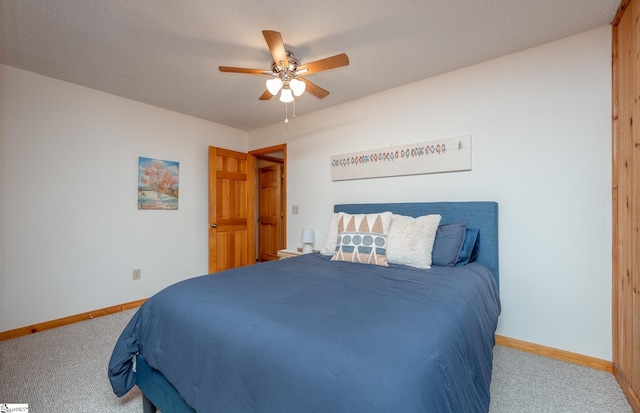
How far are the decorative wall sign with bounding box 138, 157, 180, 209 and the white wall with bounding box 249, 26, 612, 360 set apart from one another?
117 inches

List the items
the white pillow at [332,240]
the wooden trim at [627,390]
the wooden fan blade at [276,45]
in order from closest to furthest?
the wooden trim at [627,390] < the wooden fan blade at [276,45] < the white pillow at [332,240]

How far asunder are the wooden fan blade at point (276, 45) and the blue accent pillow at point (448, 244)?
5.91 ft

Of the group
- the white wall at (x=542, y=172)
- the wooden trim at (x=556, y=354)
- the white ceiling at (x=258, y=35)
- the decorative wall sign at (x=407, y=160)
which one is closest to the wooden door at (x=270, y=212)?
the decorative wall sign at (x=407, y=160)

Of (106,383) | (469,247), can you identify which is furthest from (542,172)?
(106,383)

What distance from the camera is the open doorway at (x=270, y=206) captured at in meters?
5.42

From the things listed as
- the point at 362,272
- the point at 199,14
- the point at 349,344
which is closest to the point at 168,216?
the point at 199,14

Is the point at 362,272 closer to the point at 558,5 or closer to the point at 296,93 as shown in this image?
the point at 296,93

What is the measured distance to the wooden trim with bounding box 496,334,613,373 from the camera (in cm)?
194

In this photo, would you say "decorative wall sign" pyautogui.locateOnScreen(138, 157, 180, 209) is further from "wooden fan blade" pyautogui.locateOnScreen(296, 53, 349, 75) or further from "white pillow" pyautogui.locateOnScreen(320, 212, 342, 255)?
"wooden fan blade" pyautogui.locateOnScreen(296, 53, 349, 75)

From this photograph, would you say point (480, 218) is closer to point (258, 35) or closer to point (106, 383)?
point (258, 35)

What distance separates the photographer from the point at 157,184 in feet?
11.4

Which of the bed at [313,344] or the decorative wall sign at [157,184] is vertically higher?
the decorative wall sign at [157,184]

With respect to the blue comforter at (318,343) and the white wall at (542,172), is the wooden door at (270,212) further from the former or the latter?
the blue comforter at (318,343)

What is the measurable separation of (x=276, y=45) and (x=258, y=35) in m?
0.42
